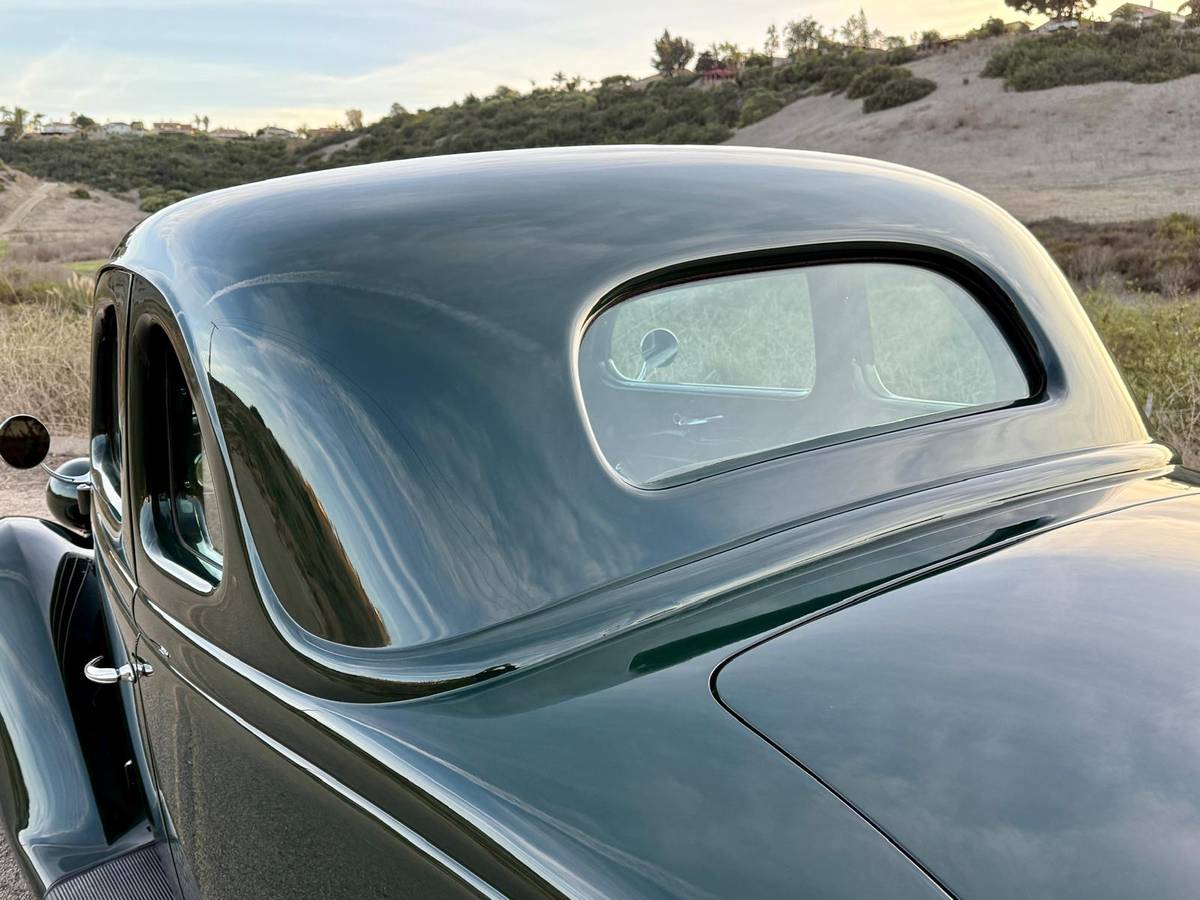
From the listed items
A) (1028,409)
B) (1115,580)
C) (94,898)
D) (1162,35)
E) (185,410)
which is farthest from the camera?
(1162,35)

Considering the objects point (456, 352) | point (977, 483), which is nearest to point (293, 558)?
point (456, 352)

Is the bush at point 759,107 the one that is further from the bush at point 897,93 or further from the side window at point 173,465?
the side window at point 173,465

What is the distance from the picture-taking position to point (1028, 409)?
6.07 feet

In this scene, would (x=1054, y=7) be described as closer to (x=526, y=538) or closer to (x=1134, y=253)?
(x=1134, y=253)

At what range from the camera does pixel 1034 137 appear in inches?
1617

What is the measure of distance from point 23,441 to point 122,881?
1191 millimetres

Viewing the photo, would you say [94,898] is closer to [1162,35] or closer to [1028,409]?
[1028,409]

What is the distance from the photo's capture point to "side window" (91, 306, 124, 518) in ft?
7.85

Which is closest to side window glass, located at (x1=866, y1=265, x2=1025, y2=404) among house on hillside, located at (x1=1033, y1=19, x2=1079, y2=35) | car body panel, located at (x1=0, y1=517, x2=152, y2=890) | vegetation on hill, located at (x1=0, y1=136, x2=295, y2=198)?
car body panel, located at (x1=0, y1=517, x2=152, y2=890)

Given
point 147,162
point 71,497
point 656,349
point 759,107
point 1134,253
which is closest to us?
point 656,349

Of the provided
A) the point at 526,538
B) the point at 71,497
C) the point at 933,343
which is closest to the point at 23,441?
the point at 71,497

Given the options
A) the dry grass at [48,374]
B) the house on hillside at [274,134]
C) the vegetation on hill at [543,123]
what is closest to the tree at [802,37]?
the vegetation on hill at [543,123]

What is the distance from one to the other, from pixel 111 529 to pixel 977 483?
5.85 ft

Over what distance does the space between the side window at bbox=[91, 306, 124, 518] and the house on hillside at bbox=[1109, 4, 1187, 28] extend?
51.9m
